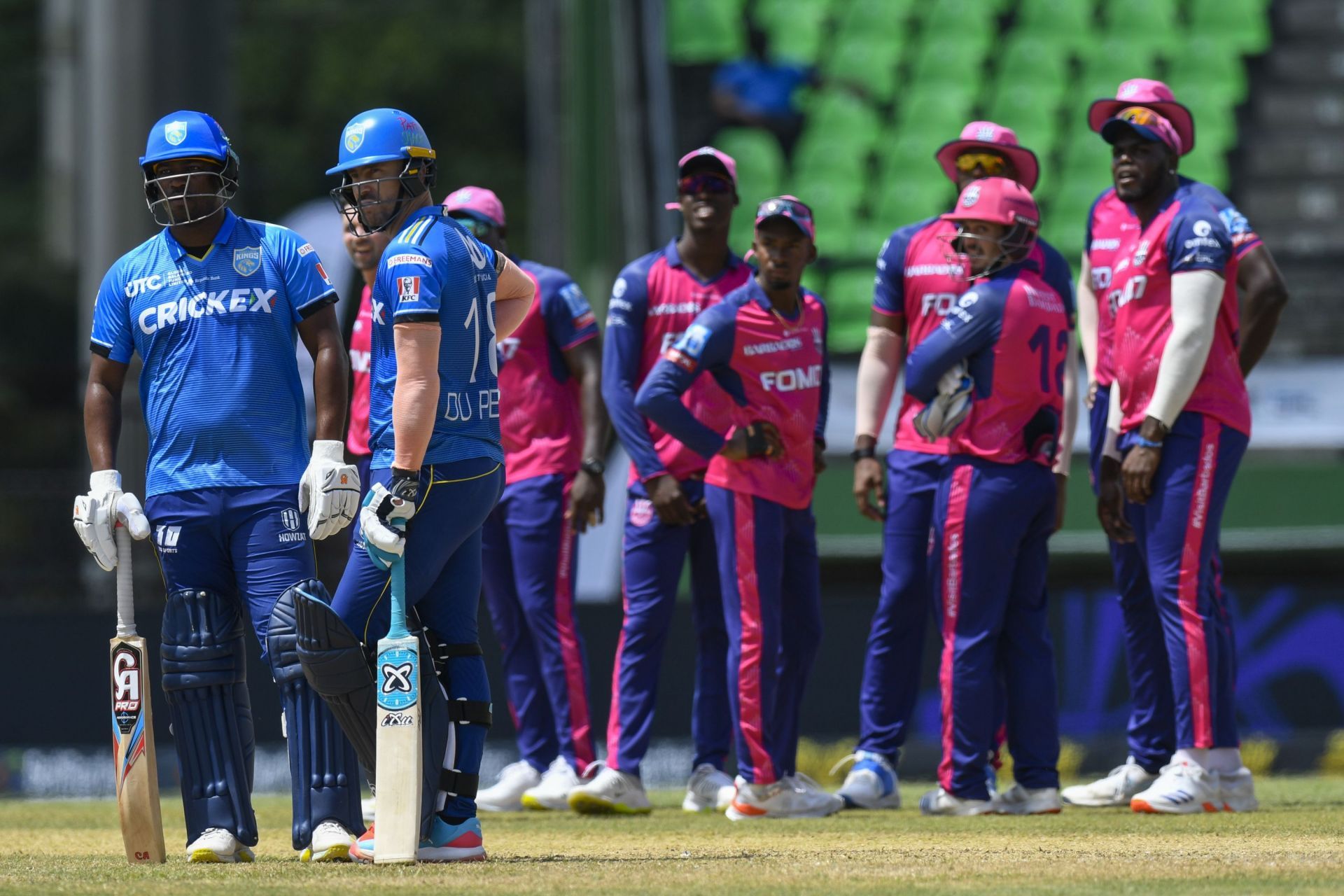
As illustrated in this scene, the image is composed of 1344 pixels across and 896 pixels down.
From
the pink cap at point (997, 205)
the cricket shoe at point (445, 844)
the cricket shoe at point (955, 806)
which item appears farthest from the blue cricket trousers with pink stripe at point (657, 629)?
the cricket shoe at point (445, 844)

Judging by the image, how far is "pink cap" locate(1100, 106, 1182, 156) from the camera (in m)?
6.89

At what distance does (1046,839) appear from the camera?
5770 millimetres

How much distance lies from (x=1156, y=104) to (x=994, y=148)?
675 mm

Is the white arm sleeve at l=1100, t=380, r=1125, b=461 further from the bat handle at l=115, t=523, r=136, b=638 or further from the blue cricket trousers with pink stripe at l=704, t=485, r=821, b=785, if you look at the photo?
the bat handle at l=115, t=523, r=136, b=638

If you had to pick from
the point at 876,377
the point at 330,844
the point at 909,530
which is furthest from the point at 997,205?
the point at 330,844

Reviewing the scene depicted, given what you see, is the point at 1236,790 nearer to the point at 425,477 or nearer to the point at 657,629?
the point at 657,629

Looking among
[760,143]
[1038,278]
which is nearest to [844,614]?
[1038,278]

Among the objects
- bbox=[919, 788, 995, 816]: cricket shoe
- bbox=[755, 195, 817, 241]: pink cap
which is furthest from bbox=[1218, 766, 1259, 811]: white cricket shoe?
bbox=[755, 195, 817, 241]: pink cap

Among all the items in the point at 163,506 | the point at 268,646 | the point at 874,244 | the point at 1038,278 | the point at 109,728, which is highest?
the point at 874,244

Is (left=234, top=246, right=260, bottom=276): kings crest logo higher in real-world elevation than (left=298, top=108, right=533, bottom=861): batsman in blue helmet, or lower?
higher

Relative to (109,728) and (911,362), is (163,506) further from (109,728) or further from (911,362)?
(109,728)

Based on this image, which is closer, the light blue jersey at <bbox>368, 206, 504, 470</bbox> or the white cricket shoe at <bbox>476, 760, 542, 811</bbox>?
the light blue jersey at <bbox>368, 206, 504, 470</bbox>

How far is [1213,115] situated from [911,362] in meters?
10.7

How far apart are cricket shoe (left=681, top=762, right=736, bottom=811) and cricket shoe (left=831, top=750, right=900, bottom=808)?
438mm
